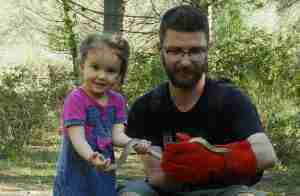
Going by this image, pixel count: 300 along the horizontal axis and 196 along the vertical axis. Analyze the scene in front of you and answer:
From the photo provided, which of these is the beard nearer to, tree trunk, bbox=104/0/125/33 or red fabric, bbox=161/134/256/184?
red fabric, bbox=161/134/256/184

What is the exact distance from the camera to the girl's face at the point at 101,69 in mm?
3518

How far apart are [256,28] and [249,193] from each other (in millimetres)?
7112

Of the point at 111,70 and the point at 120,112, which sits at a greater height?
the point at 111,70

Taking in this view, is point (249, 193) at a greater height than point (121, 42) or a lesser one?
lesser

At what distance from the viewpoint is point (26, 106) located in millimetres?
11109

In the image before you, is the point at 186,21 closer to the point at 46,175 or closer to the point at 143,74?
the point at 46,175

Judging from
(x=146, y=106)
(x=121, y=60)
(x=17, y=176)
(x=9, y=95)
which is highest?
(x=121, y=60)

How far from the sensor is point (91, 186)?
3545 millimetres

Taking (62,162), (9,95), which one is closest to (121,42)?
(62,162)

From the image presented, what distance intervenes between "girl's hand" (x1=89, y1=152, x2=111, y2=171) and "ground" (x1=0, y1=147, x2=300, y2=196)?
3322mm

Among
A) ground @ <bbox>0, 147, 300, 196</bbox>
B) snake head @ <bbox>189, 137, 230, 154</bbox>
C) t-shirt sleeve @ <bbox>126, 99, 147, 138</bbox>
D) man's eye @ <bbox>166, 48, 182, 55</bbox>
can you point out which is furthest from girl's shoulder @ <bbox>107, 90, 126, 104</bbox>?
ground @ <bbox>0, 147, 300, 196</bbox>

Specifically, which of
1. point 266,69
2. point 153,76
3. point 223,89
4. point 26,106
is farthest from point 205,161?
point 26,106

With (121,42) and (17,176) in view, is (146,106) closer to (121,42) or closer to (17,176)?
(121,42)

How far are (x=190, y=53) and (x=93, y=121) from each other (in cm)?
61
